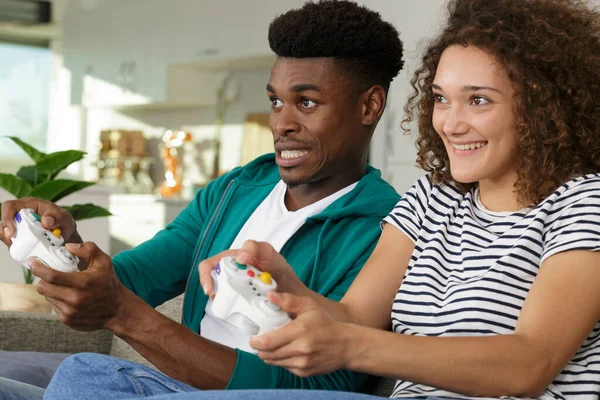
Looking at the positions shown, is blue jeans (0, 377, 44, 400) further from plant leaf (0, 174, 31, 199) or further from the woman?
plant leaf (0, 174, 31, 199)

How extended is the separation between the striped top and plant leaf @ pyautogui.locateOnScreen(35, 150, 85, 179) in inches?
49.0

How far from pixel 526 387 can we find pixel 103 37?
6.27 meters

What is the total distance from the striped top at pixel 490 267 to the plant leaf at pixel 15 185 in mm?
1276

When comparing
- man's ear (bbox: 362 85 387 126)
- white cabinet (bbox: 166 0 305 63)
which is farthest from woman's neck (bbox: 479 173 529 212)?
white cabinet (bbox: 166 0 305 63)

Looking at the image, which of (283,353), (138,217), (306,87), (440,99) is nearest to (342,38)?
(306,87)

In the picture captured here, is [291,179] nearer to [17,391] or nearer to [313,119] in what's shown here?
[313,119]

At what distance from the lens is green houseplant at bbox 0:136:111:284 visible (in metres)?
2.28

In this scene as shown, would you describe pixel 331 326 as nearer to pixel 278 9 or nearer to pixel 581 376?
pixel 581 376

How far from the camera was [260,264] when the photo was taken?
124 centimetres

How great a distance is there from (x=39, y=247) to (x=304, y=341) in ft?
1.57

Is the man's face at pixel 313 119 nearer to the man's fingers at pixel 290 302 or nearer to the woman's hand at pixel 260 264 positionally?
the woman's hand at pixel 260 264

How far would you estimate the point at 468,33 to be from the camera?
4.28 ft

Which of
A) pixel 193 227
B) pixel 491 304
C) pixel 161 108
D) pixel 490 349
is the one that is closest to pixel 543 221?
pixel 491 304

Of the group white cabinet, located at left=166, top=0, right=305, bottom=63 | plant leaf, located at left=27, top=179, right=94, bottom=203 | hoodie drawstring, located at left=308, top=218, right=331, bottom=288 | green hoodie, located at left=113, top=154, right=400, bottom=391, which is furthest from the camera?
white cabinet, located at left=166, top=0, right=305, bottom=63
